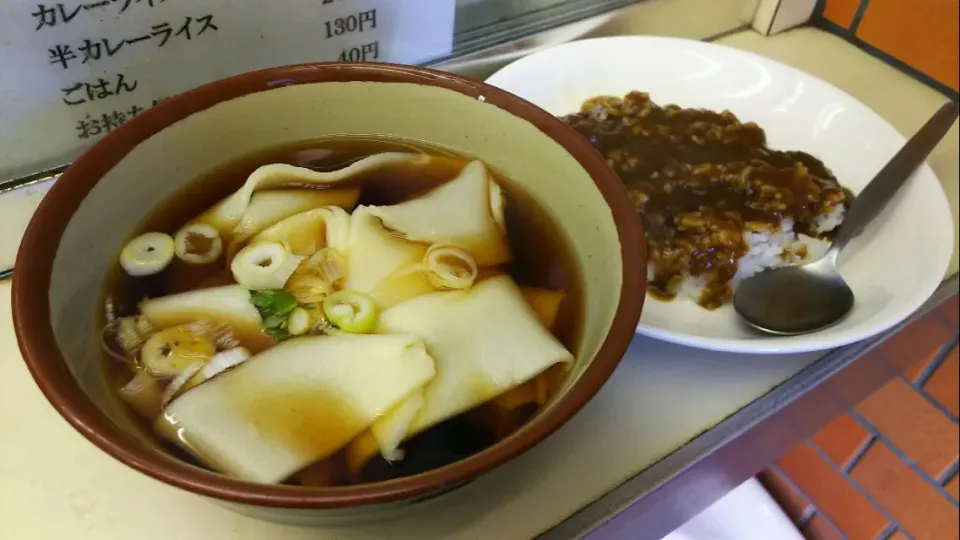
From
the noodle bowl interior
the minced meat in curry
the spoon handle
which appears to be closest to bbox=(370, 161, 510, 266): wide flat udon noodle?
the noodle bowl interior

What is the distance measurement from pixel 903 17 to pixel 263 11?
1.05 m

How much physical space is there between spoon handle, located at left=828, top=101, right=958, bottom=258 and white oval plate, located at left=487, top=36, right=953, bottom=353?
0.03 metres

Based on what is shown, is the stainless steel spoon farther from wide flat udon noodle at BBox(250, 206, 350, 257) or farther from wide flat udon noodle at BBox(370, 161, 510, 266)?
wide flat udon noodle at BBox(250, 206, 350, 257)

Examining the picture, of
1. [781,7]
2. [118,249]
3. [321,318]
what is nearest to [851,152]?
[781,7]

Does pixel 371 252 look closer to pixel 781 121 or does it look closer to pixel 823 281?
pixel 823 281

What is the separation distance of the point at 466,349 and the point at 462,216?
180mm

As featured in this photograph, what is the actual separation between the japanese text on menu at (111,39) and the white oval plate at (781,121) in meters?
0.33

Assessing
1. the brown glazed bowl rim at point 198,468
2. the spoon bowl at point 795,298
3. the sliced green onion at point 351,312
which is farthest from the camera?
the spoon bowl at point 795,298

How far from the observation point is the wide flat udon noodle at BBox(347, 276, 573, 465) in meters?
0.64

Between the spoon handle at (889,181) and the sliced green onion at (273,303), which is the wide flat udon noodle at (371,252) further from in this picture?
the spoon handle at (889,181)

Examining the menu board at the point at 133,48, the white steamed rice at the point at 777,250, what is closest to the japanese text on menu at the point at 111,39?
the menu board at the point at 133,48

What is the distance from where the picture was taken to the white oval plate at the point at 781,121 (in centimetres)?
86

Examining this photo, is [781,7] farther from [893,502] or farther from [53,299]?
[53,299]

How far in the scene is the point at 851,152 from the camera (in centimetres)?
105
